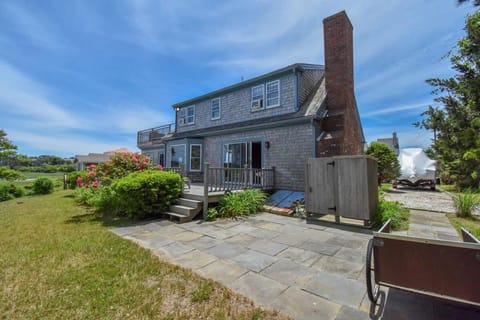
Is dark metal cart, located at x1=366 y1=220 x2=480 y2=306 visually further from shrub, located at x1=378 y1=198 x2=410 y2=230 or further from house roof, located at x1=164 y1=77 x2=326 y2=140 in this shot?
house roof, located at x1=164 y1=77 x2=326 y2=140

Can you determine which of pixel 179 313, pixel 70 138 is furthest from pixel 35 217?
pixel 70 138

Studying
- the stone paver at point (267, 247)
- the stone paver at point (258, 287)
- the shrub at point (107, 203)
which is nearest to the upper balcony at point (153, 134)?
the shrub at point (107, 203)

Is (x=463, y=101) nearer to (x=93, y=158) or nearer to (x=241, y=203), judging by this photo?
(x=241, y=203)

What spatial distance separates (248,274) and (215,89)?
466 inches

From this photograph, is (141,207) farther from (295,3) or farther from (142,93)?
(142,93)

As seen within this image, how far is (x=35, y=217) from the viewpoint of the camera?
691 cm

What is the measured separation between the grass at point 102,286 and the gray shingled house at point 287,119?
7.07m

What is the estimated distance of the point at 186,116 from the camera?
595 inches

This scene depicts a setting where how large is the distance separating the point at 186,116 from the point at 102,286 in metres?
13.5

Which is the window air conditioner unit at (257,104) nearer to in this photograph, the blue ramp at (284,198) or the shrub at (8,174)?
the blue ramp at (284,198)

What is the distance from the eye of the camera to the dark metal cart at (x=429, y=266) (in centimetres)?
173

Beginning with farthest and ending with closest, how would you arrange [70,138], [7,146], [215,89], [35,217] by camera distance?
[70,138], [7,146], [215,89], [35,217]

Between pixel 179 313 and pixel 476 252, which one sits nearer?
pixel 476 252

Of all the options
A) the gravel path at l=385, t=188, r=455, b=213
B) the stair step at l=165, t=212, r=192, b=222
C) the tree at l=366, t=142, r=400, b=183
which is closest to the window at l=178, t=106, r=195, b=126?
the stair step at l=165, t=212, r=192, b=222
